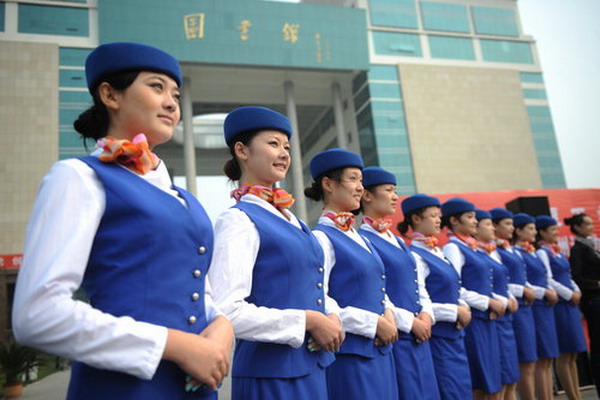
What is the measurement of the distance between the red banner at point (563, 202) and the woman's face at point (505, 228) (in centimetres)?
99

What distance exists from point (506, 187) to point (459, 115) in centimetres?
546

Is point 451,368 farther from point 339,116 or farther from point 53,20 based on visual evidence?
point 53,20

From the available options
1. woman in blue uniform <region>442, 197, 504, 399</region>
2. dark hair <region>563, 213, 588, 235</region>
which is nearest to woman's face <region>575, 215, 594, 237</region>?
dark hair <region>563, 213, 588, 235</region>

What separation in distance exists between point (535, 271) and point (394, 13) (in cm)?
2723

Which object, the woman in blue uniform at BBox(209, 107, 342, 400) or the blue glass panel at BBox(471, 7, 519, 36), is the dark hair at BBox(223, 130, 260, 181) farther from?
the blue glass panel at BBox(471, 7, 519, 36)

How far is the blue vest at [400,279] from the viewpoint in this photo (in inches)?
117

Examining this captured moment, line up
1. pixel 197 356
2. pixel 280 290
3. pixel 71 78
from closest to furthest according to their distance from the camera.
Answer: pixel 197 356
pixel 280 290
pixel 71 78

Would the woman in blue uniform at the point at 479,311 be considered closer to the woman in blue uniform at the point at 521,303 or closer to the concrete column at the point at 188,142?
the woman in blue uniform at the point at 521,303

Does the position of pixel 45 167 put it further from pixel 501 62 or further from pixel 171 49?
pixel 501 62

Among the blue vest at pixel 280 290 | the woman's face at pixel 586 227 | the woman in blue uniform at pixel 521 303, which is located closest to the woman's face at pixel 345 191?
the blue vest at pixel 280 290

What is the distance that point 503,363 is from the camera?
4016 millimetres

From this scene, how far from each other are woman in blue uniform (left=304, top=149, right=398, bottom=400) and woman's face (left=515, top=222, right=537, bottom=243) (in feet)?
10.2

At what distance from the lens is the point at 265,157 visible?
2.19 meters

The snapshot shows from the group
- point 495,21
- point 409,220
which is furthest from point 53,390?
point 495,21
